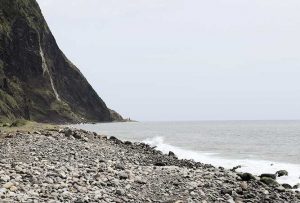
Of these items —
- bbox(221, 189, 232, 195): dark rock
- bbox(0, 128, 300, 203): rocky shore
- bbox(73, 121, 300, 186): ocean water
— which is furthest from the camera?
bbox(73, 121, 300, 186): ocean water

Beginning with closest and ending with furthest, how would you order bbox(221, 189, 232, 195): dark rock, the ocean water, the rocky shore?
the rocky shore
bbox(221, 189, 232, 195): dark rock
the ocean water

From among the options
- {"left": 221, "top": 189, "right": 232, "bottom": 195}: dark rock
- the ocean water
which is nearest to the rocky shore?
{"left": 221, "top": 189, "right": 232, "bottom": 195}: dark rock

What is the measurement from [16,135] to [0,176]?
19822mm

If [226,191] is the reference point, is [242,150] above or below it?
above

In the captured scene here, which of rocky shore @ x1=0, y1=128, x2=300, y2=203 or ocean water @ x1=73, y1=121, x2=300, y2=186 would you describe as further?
ocean water @ x1=73, y1=121, x2=300, y2=186

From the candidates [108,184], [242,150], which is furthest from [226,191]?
[242,150]

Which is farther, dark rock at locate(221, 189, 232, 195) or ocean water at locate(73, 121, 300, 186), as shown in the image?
ocean water at locate(73, 121, 300, 186)

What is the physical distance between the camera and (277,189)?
72.9 ft

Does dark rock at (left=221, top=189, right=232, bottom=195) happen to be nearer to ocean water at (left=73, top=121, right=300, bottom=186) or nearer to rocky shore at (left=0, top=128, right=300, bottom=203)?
rocky shore at (left=0, top=128, right=300, bottom=203)

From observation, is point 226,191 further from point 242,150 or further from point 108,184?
point 242,150

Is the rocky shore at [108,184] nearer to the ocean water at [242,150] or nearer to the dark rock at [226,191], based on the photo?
the dark rock at [226,191]

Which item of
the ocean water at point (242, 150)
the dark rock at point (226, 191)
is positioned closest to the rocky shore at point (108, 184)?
the dark rock at point (226, 191)

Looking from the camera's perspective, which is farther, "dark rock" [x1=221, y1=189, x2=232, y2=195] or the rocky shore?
"dark rock" [x1=221, y1=189, x2=232, y2=195]

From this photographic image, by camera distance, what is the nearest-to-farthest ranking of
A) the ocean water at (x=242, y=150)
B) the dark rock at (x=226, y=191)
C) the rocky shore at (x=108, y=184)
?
the rocky shore at (x=108, y=184)
the dark rock at (x=226, y=191)
the ocean water at (x=242, y=150)
